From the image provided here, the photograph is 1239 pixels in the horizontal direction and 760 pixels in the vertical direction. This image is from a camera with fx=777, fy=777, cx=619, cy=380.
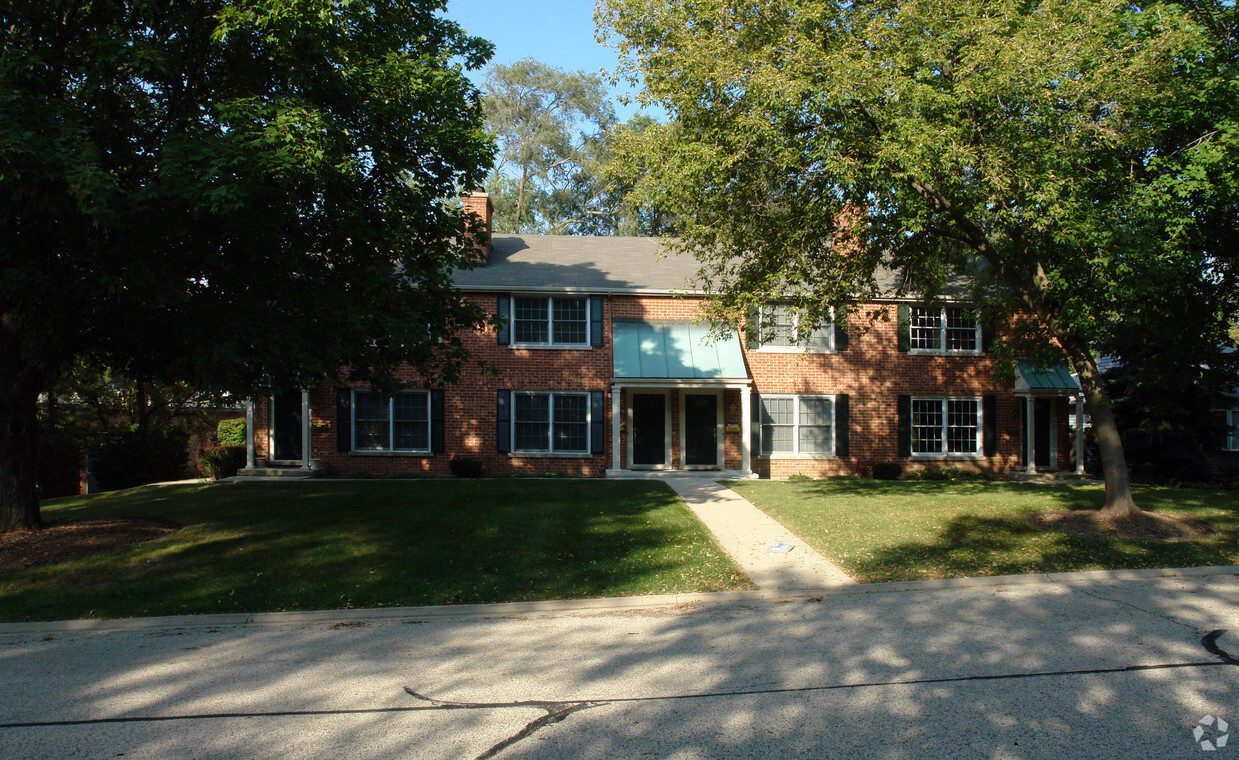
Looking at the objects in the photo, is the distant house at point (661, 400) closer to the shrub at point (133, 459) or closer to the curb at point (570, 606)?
the shrub at point (133, 459)

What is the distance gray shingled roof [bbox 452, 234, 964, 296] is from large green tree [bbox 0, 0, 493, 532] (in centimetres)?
853

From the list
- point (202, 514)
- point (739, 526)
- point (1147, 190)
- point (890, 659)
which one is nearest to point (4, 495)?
point (202, 514)

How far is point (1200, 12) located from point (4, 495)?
17.9 m

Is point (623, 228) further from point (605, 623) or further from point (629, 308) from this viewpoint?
point (605, 623)

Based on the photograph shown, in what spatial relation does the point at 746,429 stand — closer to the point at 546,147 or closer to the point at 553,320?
the point at 553,320

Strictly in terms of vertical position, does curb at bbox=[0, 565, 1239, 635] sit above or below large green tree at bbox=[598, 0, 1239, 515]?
below

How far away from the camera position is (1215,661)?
18.9 ft

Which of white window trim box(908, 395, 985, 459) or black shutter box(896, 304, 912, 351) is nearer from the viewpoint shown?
black shutter box(896, 304, 912, 351)

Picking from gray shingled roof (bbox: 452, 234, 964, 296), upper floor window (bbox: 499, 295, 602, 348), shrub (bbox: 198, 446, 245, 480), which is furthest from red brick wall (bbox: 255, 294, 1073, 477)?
shrub (bbox: 198, 446, 245, 480)

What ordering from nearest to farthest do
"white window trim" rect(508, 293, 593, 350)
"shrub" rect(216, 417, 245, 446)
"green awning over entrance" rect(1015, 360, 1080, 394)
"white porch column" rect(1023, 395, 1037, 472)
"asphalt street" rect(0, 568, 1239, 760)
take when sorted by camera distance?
"asphalt street" rect(0, 568, 1239, 760), "white window trim" rect(508, 293, 593, 350), "green awning over entrance" rect(1015, 360, 1080, 394), "white porch column" rect(1023, 395, 1037, 472), "shrub" rect(216, 417, 245, 446)

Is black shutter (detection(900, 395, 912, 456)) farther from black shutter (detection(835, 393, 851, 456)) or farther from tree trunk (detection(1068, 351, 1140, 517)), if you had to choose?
tree trunk (detection(1068, 351, 1140, 517))

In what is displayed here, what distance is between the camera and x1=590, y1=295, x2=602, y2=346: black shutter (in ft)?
65.5

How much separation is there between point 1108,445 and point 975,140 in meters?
5.05

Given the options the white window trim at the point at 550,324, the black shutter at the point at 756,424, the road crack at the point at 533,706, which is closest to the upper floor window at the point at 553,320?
the white window trim at the point at 550,324
